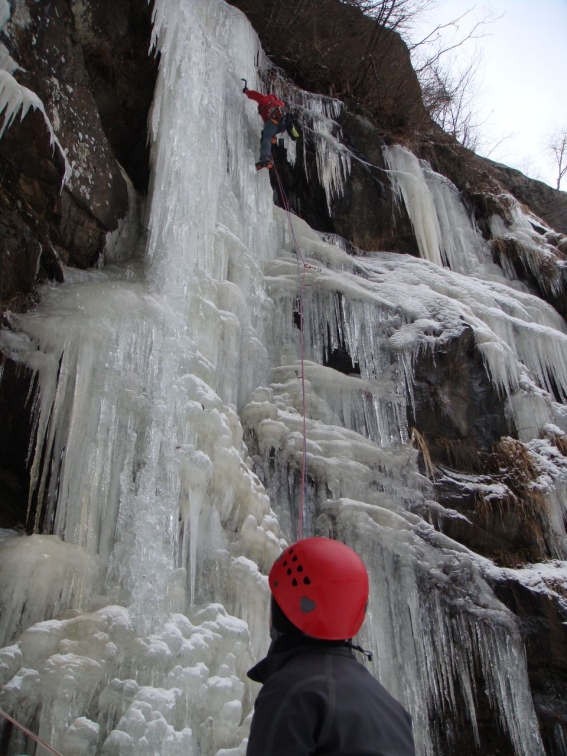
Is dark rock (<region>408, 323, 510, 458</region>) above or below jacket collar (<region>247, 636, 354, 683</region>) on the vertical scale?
above

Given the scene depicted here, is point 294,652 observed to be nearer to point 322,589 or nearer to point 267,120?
point 322,589

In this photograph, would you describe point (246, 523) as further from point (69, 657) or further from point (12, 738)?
point (12, 738)

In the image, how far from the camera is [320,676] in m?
1.25

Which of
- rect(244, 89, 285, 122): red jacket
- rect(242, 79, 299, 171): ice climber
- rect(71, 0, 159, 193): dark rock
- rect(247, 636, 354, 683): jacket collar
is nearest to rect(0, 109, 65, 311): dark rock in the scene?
rect(71, 0, 159, 193): dark rock

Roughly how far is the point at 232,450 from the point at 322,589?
2.21m

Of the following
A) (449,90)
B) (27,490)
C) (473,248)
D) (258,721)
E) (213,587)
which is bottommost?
(258,721)

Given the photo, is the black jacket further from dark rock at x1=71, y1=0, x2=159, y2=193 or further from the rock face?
dark rock at x1=71, y1=0, x2=159, y2=193

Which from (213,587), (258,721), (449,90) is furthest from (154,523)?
(449,90)

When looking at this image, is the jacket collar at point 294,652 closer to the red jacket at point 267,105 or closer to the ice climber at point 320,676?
the ice climber at point 320,676

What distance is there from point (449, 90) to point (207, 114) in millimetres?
7312

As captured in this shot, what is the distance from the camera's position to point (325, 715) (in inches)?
46.1

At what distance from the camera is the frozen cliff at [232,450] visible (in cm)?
259

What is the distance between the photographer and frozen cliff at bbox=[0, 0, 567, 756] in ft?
8.48

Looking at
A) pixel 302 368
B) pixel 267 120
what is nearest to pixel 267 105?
pixel 267 120
